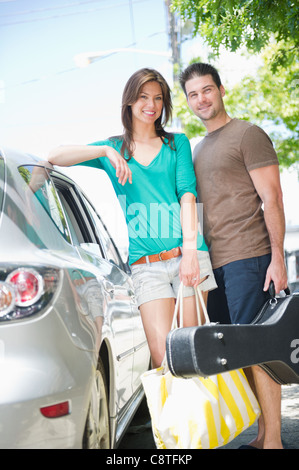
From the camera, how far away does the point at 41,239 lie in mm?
2580

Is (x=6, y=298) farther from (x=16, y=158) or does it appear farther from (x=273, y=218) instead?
(x=273, y=218)

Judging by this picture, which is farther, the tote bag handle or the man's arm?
the man's arm

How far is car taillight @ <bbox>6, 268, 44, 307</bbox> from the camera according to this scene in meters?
2.35

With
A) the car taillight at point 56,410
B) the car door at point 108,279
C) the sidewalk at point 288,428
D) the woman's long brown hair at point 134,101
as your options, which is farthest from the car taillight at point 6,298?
the sidewalk at point 288,428

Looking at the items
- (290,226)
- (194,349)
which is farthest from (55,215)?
(290,226)

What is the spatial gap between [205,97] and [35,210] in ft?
4.94

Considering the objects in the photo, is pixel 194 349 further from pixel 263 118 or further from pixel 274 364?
pixel 263 118

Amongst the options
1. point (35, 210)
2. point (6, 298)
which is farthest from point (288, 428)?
point (6, 298)

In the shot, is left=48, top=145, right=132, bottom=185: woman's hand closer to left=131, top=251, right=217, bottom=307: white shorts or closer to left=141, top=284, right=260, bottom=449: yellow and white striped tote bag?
left=131, top=251, right=217, bottom=307: white shorts

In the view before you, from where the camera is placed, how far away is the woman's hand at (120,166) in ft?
10.2

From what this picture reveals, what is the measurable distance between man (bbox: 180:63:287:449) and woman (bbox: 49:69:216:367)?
8.6 inches

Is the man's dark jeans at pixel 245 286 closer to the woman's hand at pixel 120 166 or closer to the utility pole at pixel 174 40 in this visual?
the woman's hand at pixel 120 166

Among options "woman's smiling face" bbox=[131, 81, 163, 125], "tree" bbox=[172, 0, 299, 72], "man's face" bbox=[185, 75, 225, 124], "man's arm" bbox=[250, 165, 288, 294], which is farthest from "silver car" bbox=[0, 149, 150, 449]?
"tree" bbox=[172, 0, 299, 72]

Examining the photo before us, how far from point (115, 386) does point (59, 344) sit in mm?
914
